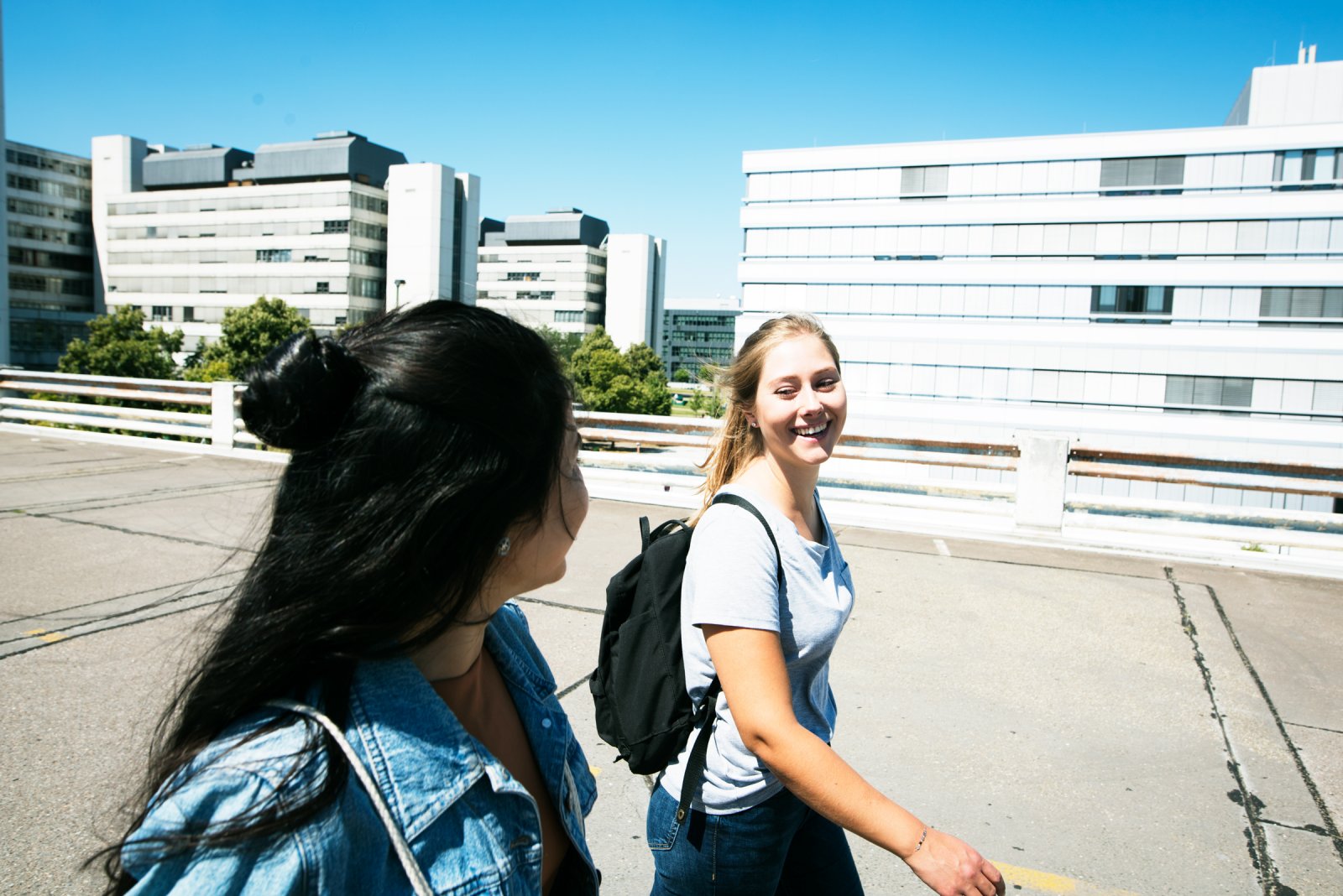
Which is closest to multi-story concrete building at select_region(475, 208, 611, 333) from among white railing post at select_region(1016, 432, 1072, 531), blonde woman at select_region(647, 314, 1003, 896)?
white railing post at select_region(1016, 432, 1072, 531)

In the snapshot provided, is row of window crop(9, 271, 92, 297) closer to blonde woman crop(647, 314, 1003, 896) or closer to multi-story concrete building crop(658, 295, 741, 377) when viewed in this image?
multi-story concrete building crop(658, 295, 741, 377)

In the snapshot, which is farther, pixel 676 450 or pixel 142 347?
pixel 142 347

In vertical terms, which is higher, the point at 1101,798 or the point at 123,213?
the point at 123,213

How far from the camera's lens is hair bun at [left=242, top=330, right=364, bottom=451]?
1090 millimetres

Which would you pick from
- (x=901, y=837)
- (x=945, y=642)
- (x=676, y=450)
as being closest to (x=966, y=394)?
(x=676, y=450)

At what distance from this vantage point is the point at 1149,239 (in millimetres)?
53156

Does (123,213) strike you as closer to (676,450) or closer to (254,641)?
(676,450)

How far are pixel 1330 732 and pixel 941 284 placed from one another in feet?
185

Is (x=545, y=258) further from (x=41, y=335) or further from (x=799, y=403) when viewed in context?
(x=799, y=403)

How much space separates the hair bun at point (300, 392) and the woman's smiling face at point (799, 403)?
54.6 inches

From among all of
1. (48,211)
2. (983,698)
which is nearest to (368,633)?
(983,698)

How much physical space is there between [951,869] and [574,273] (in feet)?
417

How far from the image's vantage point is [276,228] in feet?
316

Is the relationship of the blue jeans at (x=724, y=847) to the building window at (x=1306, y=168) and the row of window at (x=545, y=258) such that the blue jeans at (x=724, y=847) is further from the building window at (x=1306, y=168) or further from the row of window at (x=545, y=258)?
the row of window at (x=545, y=258)
